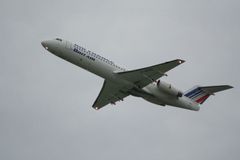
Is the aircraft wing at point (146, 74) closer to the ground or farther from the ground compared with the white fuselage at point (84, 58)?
closer to the ground

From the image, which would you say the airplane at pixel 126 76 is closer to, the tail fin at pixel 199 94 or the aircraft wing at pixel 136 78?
the aircraft wing at pixel 136 78

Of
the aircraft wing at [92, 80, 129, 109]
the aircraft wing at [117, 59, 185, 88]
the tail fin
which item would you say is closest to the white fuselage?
the aircraft wing at [117, 59, 185, 88]

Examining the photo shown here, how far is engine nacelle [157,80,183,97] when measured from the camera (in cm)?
3716

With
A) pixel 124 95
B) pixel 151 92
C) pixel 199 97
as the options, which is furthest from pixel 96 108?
pixel 199 97

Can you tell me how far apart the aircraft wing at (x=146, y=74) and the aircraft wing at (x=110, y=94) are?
1.46m

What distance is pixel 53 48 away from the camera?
3562 cm

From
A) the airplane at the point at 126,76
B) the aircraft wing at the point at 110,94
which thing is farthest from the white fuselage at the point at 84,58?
the aircraft wing at the point at 110,94

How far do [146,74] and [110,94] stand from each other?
4.88 meters

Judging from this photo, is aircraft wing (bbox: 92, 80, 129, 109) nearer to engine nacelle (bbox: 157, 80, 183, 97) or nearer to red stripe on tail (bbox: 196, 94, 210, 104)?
engine nacelle (bbox: 157, 80, 183, 97)

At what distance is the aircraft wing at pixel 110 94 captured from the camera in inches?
1478

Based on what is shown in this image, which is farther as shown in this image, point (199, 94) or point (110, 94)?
point (199, 94)

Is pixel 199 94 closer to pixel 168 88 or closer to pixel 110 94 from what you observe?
pixel 168 88

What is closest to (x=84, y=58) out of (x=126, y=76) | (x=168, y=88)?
(x=126, y=76)

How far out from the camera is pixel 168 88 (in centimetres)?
3728
